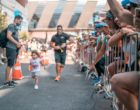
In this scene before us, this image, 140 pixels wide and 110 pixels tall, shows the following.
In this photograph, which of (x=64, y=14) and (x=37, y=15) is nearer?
(x=64, y=14)

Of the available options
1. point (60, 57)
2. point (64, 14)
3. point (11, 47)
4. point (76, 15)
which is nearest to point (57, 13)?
point (64, 14)

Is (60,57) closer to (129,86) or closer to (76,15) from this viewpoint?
(129,86)

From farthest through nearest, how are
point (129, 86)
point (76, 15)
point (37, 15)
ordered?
point (37, 15), point (76, 15), point (129, 86)

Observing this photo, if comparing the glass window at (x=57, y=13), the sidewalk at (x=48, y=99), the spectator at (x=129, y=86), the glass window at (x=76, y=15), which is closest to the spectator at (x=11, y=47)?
the sidewalk at (x=48, y=99)

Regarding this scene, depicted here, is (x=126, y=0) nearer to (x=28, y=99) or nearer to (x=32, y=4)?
(x=28, y=99)

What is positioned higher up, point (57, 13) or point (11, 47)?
point (57, 13)

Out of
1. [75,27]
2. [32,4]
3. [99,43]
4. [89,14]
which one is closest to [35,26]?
[32,4]

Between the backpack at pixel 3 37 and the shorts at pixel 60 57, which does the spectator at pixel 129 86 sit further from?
the shorts at pixel 60 57

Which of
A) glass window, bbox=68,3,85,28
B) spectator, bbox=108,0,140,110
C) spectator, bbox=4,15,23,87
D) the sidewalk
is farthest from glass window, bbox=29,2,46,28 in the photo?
spectator, bbox=108,0,140,110

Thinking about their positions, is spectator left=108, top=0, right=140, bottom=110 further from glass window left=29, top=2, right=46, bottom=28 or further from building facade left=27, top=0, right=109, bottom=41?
glass window left=29, top=2, right=46, bottom=28

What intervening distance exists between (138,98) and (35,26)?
40988 mm

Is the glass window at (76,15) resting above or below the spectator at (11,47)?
above

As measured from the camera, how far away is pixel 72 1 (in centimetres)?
3850

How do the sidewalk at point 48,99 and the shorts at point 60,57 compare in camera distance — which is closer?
the sidewalk at point 48,99
